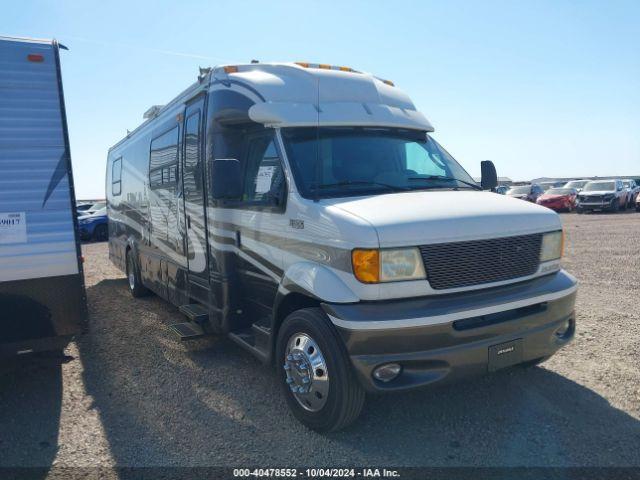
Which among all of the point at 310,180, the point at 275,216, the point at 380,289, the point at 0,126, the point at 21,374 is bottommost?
the point at 21,374

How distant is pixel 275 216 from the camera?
448 cm

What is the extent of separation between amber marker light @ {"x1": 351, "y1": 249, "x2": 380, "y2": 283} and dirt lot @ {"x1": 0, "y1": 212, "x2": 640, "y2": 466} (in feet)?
4.14

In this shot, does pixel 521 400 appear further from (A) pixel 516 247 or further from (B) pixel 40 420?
(B) pixel 40 420

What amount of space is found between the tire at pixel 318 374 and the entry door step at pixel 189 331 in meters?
1.70

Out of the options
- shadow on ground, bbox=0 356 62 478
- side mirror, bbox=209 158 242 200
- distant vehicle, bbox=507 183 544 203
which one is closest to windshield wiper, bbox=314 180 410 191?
side mirror, bbox=209 158 242 200

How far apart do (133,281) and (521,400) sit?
6997 millimetres

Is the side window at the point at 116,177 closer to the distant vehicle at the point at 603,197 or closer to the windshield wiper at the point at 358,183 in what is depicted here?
the windshield wiper at the point at 358,183

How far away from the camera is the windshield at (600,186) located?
85.0 feet

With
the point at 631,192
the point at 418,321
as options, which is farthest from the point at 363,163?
the point at 631,192

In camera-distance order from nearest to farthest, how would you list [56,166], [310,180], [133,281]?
[310,180], [56,166], [133,281]

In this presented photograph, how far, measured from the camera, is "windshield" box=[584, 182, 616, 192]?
2591 cm

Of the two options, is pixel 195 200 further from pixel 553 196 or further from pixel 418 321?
pixel 553 196

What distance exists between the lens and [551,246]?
4344 millimetres

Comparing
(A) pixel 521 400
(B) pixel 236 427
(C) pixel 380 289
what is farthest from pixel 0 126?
(A) pixel 521 400
